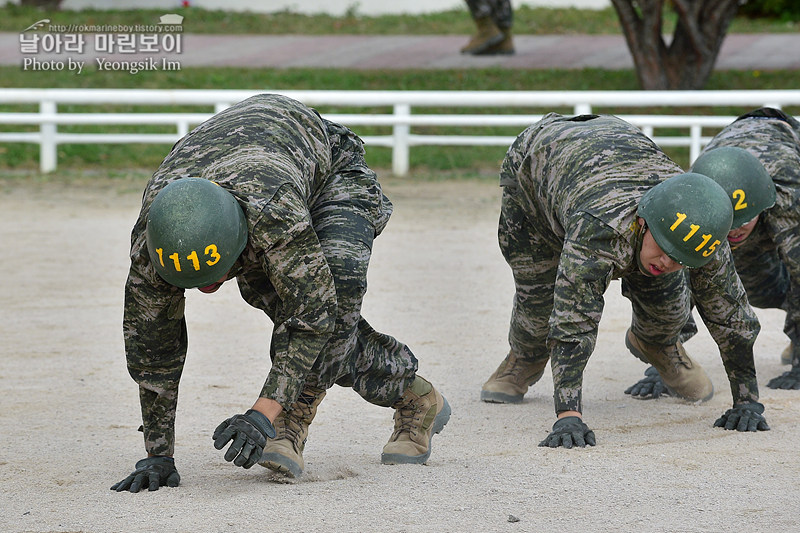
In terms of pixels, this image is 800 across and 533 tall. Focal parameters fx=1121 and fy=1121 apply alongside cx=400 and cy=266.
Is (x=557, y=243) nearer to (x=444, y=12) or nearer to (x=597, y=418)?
(x=597, y=418)

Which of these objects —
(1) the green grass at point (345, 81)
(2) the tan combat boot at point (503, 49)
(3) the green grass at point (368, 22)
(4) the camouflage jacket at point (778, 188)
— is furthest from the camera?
(3) the green grass at point (368, 22)

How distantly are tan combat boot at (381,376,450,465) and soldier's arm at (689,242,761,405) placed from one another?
1.21 meters

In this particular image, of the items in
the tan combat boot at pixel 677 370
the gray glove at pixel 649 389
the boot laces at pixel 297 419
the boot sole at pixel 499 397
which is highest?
the boot laces at pixel 297 419

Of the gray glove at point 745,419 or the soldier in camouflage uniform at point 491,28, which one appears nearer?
the gray glove at point 745,419

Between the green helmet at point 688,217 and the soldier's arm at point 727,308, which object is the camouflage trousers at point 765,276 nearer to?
the soldier's arm at point 727,308

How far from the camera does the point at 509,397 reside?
5.71 metres

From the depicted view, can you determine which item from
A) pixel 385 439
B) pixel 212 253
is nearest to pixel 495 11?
pixel 385 439

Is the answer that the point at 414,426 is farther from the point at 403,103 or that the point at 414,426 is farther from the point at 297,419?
the point at 403,103

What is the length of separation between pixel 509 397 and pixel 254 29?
16.8 m

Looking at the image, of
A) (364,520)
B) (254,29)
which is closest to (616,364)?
(364,520)

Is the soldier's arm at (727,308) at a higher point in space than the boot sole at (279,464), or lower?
higher

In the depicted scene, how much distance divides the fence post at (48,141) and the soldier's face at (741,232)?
969 centimetres

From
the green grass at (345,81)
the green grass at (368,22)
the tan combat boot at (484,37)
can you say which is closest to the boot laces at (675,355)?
the green grass at (345,81)

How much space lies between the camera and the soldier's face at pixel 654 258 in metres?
4.37
